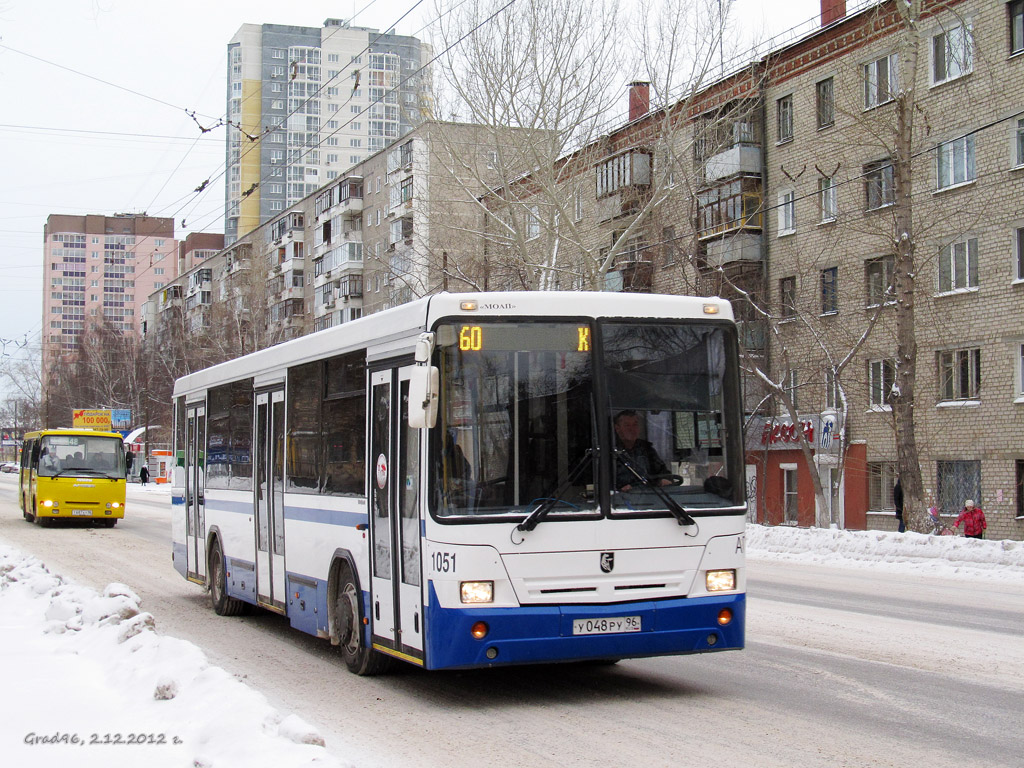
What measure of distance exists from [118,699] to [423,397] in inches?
→ 98.1

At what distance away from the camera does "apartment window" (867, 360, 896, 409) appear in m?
33.9

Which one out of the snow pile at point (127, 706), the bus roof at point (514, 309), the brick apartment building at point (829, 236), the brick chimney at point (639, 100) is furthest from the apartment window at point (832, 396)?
the snow pile at point (127, 706)

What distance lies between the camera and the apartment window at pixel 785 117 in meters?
39.8

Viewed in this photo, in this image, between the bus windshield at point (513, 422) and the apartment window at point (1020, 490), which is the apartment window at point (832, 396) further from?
the bus windshield at point (513, 422)

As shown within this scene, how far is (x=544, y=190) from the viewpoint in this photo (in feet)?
107

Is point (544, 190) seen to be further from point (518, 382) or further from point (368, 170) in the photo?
point (368, 170)

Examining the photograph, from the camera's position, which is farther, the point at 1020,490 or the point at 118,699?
the point at 1020,490

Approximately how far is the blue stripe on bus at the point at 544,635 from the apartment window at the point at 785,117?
113 feet

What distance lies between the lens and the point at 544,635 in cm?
739

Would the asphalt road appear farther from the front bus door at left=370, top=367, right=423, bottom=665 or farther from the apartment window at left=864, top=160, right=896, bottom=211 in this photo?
the apartment window at left=864, top=160, right=896, bottom=211

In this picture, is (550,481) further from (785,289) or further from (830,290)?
(785,289)

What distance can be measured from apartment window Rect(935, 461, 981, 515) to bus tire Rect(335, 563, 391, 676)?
26247mm

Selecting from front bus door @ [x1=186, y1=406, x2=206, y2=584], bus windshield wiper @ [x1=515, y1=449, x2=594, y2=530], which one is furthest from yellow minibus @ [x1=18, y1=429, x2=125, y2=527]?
bus windshield wiper @ [x1=515, y1=449, x2=594, y2=530]

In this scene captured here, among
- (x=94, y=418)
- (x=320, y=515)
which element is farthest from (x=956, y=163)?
(x=94, y=418)
